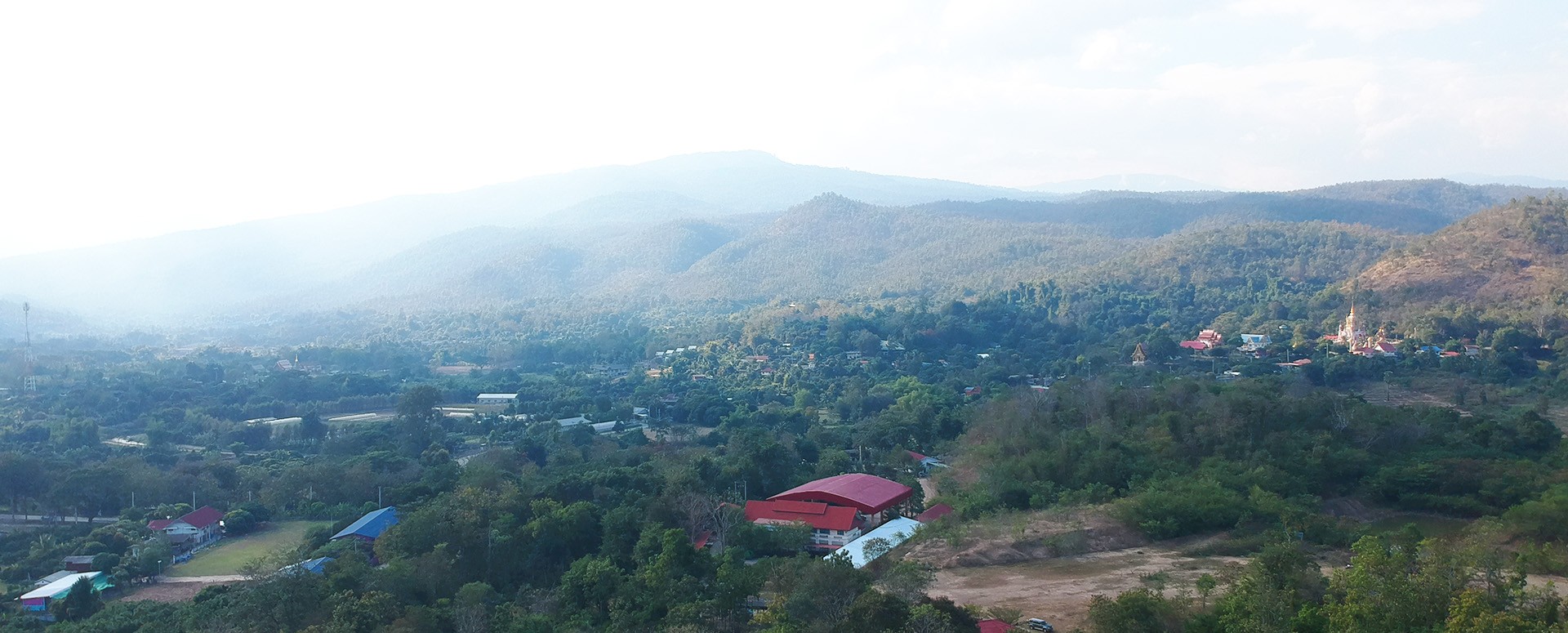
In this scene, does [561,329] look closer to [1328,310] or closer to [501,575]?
[1328,310]

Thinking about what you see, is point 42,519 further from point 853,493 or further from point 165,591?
point 853,493

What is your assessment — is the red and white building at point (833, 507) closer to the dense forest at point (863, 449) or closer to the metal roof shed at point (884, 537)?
the metal roof shed at point (884, 537)

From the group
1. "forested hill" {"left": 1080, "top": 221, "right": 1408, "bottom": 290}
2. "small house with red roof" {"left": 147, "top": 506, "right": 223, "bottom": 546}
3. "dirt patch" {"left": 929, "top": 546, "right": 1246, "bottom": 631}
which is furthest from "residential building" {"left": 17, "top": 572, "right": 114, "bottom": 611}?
"forested hill" {"left": 1080, "top": 221, "right": 1408, "bottom": 290}

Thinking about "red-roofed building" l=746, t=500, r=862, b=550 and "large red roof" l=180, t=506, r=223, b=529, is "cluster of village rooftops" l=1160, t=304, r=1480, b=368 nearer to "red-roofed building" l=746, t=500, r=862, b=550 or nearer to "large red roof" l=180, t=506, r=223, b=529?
"red-roofed building" l=746, t=500, r=862, b=550

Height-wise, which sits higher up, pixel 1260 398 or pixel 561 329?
pixel 1260 398

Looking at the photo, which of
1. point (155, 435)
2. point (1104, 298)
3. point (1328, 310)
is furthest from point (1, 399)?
point (1328, 310)

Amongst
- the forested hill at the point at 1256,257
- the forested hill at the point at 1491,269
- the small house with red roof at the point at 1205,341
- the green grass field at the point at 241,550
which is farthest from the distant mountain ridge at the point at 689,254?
the green grass field at the point at 241,550

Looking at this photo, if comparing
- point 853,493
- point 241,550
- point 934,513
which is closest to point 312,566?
point 241,550
